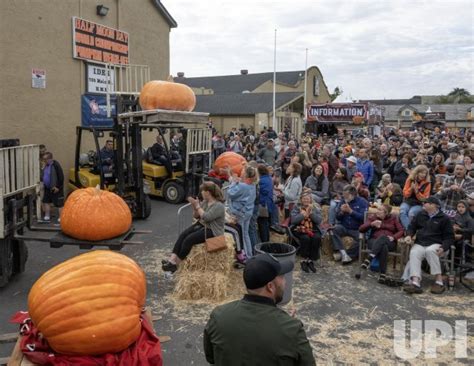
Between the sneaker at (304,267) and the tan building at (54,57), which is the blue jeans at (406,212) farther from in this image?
the tan building at (54,57)

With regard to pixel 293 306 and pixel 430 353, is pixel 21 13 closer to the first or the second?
pixel 293 306

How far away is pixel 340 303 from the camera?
5965 millimetres

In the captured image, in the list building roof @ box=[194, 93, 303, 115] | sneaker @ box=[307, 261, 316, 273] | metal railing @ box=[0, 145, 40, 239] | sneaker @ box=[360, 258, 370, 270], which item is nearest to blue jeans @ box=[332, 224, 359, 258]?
sneaker @ box=[360, 258, 370, 270]

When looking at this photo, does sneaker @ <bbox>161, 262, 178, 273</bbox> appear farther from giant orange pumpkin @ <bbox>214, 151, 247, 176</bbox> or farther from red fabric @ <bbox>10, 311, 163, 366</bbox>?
giant orange pumpkin @ <bbox>214, 151, 247, 176</bbox>

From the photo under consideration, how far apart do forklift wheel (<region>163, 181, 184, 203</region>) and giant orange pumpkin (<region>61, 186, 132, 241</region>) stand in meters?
5.71

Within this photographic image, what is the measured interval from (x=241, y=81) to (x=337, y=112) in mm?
24380

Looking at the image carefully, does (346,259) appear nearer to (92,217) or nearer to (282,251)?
(282,251)

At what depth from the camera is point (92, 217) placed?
19.4 feet

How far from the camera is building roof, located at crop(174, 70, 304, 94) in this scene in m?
48.1

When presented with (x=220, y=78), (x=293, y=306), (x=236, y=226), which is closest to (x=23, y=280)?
(x=236, y=226)

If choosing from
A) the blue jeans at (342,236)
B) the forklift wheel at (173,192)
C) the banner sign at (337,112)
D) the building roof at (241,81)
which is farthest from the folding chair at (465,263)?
the building roof at (241,81)

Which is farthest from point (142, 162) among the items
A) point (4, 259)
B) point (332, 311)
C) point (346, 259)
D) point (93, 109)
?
point (332, 311)

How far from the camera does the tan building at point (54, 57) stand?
10625 millimetres

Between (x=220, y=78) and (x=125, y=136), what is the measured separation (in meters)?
44.1
